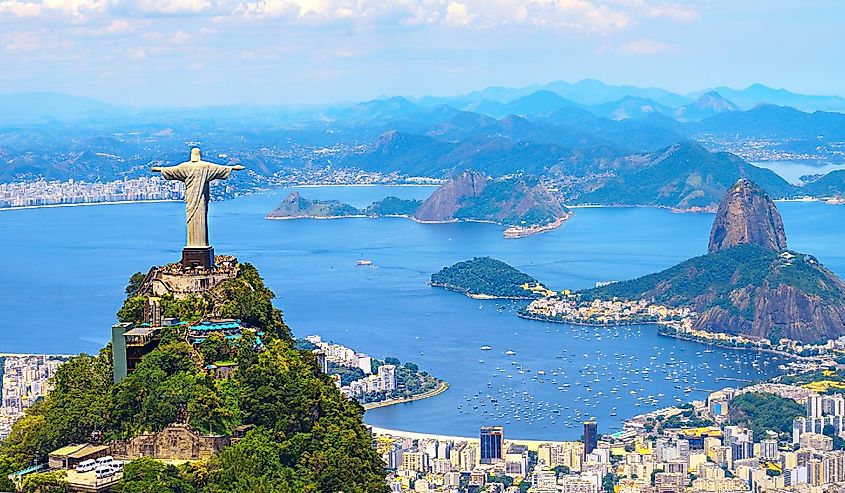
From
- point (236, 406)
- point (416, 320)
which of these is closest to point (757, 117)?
point (416, 320)

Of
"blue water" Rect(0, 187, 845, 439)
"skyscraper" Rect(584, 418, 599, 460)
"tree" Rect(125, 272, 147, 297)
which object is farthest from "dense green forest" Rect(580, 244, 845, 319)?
"tree" Rect(125, 272, 147, 297)

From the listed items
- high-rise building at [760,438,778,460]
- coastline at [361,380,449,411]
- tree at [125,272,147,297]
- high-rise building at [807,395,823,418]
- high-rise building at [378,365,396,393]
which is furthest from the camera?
high-rise building at [378,365,396,393]

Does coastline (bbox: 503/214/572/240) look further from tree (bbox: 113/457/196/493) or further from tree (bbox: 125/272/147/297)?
tree (bbox: 113/457/196/493)

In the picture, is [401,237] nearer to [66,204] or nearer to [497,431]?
[66,204]

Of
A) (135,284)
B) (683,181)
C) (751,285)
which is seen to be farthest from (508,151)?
(135,284)

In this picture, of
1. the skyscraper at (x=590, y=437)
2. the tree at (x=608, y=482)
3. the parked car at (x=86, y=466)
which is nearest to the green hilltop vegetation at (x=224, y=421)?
the parked car at (x=86, y=466)

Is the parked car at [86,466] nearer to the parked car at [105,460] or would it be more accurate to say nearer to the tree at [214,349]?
the parked car at [105,460]
